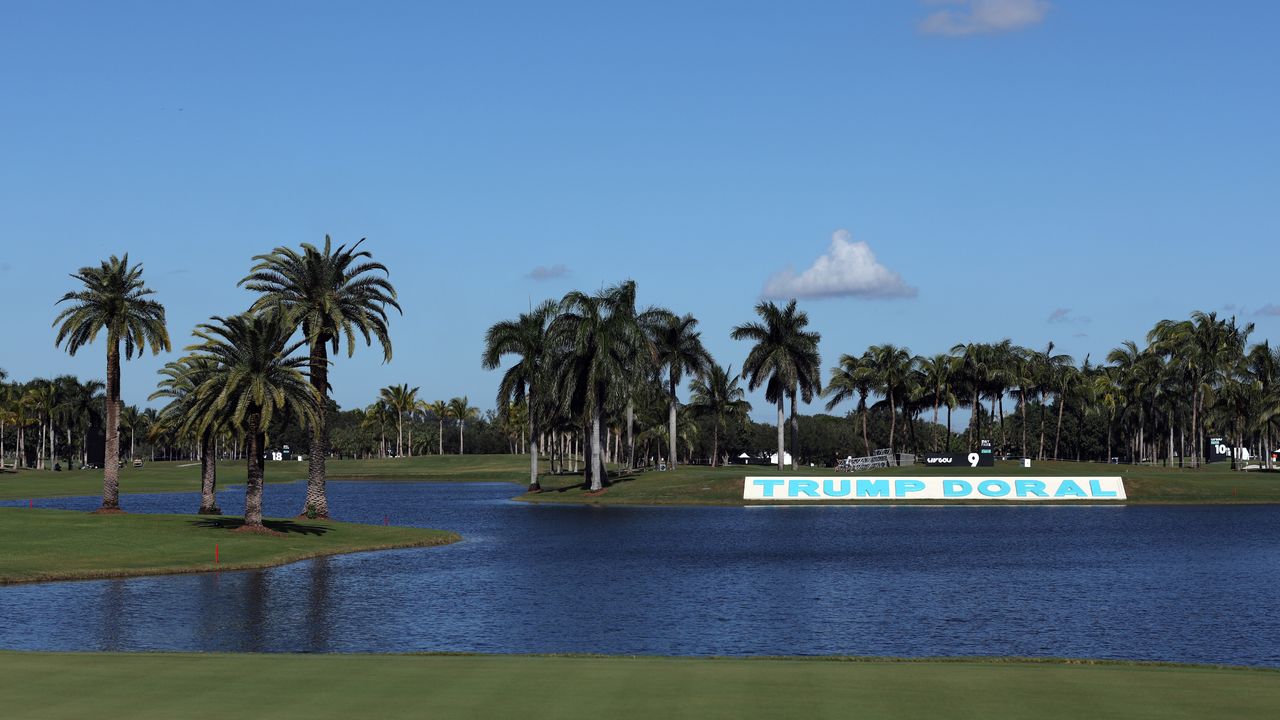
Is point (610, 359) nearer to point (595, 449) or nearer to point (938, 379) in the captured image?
point (595, 449)

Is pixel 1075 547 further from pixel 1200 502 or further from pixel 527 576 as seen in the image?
pixel 1200 502

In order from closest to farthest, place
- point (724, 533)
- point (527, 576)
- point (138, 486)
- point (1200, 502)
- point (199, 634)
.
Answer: point (199, 634) → point (527, 576) → point (724, 533) → point (1200, 502) → point (138, 486)

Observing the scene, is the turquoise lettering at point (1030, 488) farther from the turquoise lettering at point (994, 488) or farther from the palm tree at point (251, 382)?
the palm tree at point (251, 382)

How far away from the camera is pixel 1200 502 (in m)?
104

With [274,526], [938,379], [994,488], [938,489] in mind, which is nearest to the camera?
[274,526]

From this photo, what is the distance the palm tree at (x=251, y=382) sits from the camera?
6309 centimetres

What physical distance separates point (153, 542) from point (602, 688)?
44615mm

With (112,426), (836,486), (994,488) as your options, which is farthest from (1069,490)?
(112,426)

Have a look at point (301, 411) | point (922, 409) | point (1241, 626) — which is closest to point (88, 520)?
point (301, 411)

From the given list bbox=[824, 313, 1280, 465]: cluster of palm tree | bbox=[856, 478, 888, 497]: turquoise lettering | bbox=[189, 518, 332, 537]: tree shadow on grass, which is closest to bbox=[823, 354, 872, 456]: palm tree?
bbox=[824, 313, 1280, 465]: cluster of palm tree

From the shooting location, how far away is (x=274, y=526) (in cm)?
7231

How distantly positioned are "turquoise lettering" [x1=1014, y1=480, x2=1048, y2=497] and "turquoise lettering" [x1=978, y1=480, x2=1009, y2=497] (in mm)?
1119

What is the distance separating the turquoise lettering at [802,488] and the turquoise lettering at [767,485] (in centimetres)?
103

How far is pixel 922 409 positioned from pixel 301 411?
414 ft
